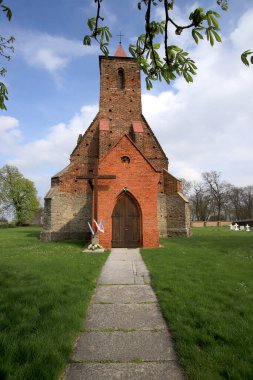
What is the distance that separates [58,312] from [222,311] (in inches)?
104

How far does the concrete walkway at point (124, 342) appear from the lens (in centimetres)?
254

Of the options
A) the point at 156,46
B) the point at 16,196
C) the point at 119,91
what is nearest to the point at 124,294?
the point at 156,46

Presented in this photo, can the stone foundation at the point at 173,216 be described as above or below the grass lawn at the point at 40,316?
above

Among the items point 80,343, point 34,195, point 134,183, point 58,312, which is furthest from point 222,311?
point 34,195

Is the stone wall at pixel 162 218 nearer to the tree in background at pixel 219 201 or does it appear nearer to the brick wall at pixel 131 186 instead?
the brick wall at pixel 131 186

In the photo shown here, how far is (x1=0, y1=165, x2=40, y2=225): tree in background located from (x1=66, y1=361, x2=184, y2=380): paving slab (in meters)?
47.9

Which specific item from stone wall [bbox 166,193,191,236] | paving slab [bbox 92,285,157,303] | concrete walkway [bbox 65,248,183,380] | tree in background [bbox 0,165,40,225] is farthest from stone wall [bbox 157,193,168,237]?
tree in background [bbox 0,165,40,225]

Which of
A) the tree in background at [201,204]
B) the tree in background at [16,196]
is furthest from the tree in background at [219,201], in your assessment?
the tree in background at [16,196]

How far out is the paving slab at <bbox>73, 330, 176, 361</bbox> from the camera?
9.26ft

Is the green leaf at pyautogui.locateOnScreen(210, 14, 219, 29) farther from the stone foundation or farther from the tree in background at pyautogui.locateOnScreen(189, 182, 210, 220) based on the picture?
the tree in background at pyautogui.locateOnScreen(189, 182, 210, 220)

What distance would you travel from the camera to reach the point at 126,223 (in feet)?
44.4

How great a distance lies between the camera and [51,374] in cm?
238

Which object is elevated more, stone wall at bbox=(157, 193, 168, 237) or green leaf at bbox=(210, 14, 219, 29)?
green leaf at bbox=(210, 14, 219, 29)

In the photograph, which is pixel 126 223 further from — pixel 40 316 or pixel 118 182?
pixel 40 316
